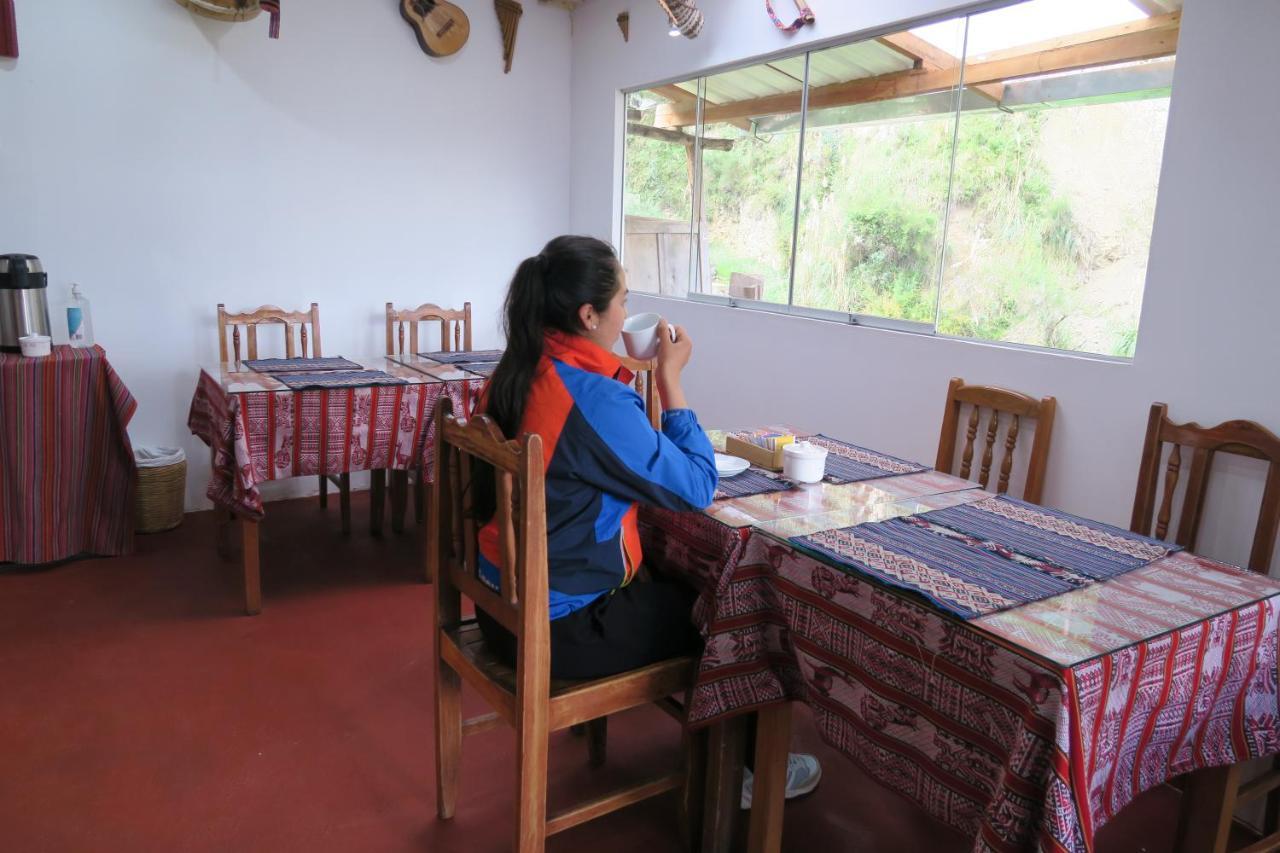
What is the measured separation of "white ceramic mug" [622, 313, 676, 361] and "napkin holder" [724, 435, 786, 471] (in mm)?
395

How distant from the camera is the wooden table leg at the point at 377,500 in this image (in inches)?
136

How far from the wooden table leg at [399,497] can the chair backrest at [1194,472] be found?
2.66 m

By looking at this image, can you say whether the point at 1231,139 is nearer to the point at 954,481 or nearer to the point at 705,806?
the point at 954,481

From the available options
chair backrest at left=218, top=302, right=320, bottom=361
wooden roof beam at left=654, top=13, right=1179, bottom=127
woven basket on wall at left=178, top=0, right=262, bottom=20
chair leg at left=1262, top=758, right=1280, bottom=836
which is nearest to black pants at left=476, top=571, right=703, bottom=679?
chair leg at left=1262, top=758, right=1280, bottom=836

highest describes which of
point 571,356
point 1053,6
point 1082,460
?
point 1053,6

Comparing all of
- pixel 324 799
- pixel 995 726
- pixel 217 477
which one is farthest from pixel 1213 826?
pixel 217 477

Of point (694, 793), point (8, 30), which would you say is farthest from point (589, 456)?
point (8, 30)

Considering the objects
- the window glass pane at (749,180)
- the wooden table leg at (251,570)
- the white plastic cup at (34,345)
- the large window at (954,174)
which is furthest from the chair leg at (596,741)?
the white plastic cup at (34,345)

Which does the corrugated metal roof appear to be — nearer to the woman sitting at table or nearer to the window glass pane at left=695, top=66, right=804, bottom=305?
the window glass pane at left=695, top=66, right=804, bottom=305

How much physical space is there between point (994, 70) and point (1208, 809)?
7.08 feet

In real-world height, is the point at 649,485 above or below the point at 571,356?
below

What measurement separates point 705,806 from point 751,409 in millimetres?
2071

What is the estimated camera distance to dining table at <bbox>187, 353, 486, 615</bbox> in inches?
103

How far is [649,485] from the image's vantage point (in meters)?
1.44
